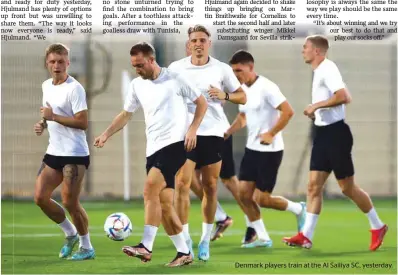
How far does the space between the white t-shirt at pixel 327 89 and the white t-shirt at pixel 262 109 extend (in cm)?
40

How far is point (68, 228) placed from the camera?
8375 millimetres

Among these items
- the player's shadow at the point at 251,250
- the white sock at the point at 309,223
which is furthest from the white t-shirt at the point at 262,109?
the player's shadow at the point at 251,250

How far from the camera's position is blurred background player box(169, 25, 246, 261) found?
316 inches

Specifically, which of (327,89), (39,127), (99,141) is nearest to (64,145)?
(39,127)

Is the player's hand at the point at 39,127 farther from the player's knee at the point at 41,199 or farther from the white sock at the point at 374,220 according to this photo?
the white sock at the point at 374,220

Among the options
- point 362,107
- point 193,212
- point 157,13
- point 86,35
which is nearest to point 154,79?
point 157,13

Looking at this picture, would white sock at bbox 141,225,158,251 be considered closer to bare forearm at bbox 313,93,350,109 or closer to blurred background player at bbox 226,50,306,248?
blurred background player at bbox 226,50,306,248

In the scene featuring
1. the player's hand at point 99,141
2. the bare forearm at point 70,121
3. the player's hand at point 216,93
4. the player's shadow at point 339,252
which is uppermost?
the player's hand at point 216,93

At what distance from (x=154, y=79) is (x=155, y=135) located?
49 cm

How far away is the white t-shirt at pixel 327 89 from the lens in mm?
8578

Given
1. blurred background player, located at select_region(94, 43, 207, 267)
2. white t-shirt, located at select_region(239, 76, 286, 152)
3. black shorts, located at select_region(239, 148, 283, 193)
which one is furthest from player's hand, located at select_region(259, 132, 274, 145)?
blurred background player, located at select_region(94, 43, 207, 267)

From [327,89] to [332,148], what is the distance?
536mm

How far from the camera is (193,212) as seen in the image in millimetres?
12477

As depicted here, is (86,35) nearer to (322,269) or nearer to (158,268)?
(158,268)
